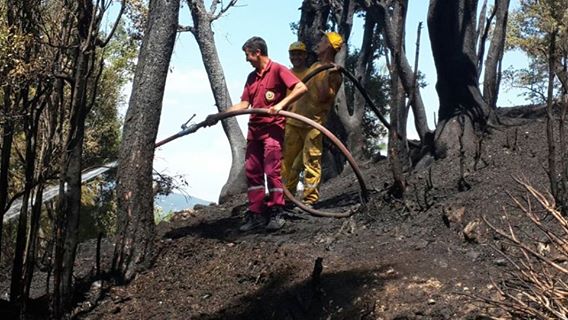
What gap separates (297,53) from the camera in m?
10.2

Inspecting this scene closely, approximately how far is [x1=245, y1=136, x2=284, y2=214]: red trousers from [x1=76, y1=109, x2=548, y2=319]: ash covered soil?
31 cm

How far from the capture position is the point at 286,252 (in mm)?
8219

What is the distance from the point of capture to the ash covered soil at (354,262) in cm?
663

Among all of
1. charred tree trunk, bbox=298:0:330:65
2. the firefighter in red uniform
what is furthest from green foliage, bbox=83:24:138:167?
the firefighter in red uniform

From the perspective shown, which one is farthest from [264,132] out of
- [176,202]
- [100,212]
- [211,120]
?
[100,212]

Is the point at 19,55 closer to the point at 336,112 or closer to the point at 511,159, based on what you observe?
the point at 511,159

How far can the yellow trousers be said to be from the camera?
9.94 m

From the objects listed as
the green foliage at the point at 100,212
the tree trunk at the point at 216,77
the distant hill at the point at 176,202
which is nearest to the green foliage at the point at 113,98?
the green foliage at the point at 100,212

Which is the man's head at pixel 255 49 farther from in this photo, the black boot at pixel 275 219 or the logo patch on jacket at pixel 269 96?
the black boot at pixel 275 219

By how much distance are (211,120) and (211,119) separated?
0.04 feet

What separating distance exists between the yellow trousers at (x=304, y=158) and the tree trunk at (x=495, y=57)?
3119 millimetres

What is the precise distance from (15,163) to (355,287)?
1513 centimetres

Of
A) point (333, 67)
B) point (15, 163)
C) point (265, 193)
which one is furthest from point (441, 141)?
point (15, 163)

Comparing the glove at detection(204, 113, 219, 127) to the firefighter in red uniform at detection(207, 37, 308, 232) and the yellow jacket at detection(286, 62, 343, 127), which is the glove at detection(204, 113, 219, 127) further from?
the yellow jacket at detection(286, 62, 343, 127)
